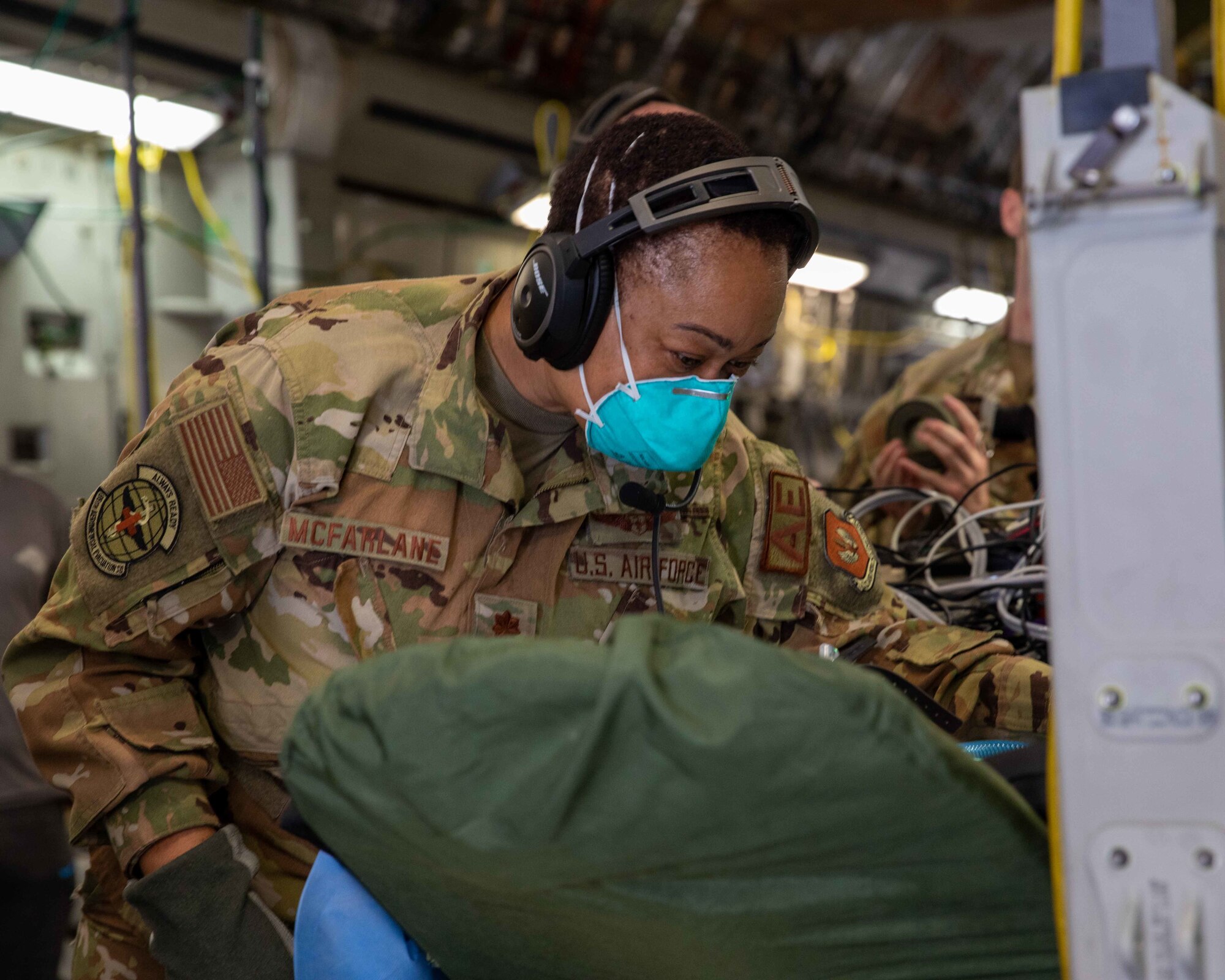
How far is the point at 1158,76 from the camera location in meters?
0.54

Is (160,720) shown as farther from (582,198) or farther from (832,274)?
(832,274)

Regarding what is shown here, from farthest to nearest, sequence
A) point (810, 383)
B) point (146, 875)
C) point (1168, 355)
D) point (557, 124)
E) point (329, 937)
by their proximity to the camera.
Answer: point (810, 383) → point (557, 124) → point (146, 875) → point (329, 937) → point (1168, 355)

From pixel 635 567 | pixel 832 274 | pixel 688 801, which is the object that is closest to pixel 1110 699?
pixel 688 801

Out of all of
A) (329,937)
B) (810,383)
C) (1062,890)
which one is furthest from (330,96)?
(1062,890)

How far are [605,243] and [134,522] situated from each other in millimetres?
555

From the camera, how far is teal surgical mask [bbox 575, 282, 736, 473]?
120cm

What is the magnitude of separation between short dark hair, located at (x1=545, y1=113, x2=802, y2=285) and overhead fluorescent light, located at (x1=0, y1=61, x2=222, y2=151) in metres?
1.95

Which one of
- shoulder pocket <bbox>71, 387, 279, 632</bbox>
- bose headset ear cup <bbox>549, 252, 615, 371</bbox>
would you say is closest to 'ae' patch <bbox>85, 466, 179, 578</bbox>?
shoulder pocket <bbox>71, 387, 279, 632</bbox>

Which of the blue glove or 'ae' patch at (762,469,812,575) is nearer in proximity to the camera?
the blue glove

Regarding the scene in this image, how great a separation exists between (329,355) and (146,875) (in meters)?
0.55

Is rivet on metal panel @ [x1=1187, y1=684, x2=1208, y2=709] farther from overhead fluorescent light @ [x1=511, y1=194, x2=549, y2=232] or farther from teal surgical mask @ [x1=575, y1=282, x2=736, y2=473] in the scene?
overhead fluorescent light @ [x1=511, y1=194, x2=549, y2=232]

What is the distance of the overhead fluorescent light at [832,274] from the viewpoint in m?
5.04

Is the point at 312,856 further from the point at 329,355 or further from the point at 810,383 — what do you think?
the point at 810,383

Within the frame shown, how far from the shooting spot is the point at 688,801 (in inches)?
22.4
